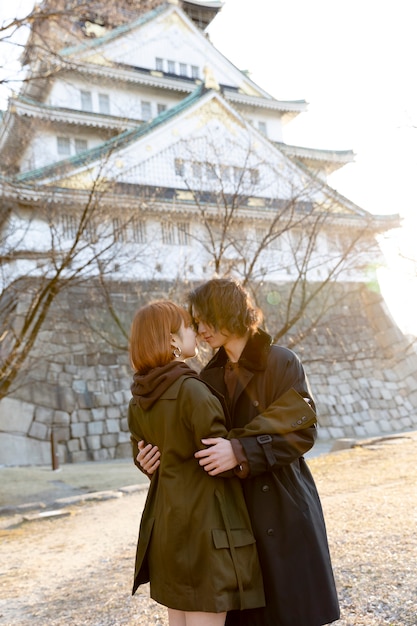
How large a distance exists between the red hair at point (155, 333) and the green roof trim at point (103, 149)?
9.57 metres

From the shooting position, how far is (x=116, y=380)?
51.3ft

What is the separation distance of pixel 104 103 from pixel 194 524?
21832mm

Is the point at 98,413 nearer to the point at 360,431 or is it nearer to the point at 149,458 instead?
the point at 360,431

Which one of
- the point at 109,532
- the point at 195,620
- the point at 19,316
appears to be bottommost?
the point at 109,532

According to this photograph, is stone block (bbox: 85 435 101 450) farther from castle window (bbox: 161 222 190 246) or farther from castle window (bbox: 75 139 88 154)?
castle window (bbox: 75 139 88 154)

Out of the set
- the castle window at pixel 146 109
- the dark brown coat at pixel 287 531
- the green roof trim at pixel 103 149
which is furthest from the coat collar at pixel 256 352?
the castle window at pixel 146 109

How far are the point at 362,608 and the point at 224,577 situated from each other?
183 centimetres

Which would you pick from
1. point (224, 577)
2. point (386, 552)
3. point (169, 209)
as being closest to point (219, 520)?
point (224, 577)

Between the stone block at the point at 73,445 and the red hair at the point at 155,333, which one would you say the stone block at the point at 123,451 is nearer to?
the stone block at the point at 73,445

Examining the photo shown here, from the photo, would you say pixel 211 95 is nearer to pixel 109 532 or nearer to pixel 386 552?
pixel 109 532

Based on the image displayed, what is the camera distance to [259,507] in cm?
199

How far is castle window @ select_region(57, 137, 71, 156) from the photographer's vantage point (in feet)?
66.3

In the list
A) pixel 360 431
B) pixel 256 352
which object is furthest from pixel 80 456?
pixel 256 352

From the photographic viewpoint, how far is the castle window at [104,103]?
21.3m
